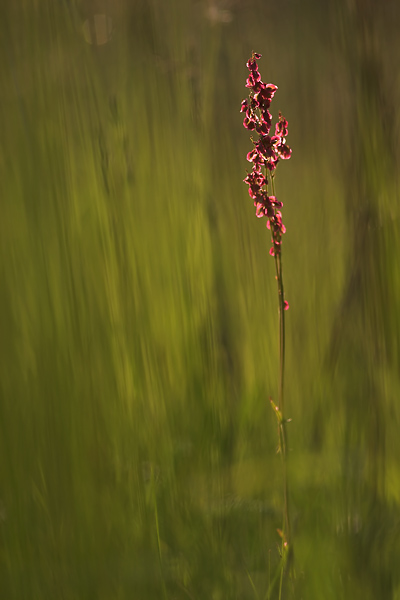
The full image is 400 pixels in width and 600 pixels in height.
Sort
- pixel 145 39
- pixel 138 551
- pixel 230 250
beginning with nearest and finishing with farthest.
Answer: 1. pixel 138 551
2. pixel 145 39
3. pixel 230 250

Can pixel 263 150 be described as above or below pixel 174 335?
above

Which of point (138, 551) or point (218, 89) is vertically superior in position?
point (218, 89)

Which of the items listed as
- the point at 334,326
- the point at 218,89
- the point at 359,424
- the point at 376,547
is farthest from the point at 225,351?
the point at 218,89

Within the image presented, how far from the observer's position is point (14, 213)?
0.78 m

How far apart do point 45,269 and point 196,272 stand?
0.65ft

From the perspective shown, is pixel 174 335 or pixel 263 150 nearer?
pixel 263 150

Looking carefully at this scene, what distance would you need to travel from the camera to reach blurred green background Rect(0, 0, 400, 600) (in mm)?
599

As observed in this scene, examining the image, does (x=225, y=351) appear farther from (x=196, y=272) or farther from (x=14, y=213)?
(x=14, y=213)

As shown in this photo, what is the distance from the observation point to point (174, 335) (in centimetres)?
85

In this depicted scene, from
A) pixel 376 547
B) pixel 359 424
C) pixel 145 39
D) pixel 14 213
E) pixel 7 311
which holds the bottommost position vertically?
pixel 376 547

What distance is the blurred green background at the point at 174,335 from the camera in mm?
599

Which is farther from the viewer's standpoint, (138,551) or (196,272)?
(196,272)

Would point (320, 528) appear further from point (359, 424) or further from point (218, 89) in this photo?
point (218, 89)

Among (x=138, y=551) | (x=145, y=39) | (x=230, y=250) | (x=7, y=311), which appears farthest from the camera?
(x=230, y=250)
